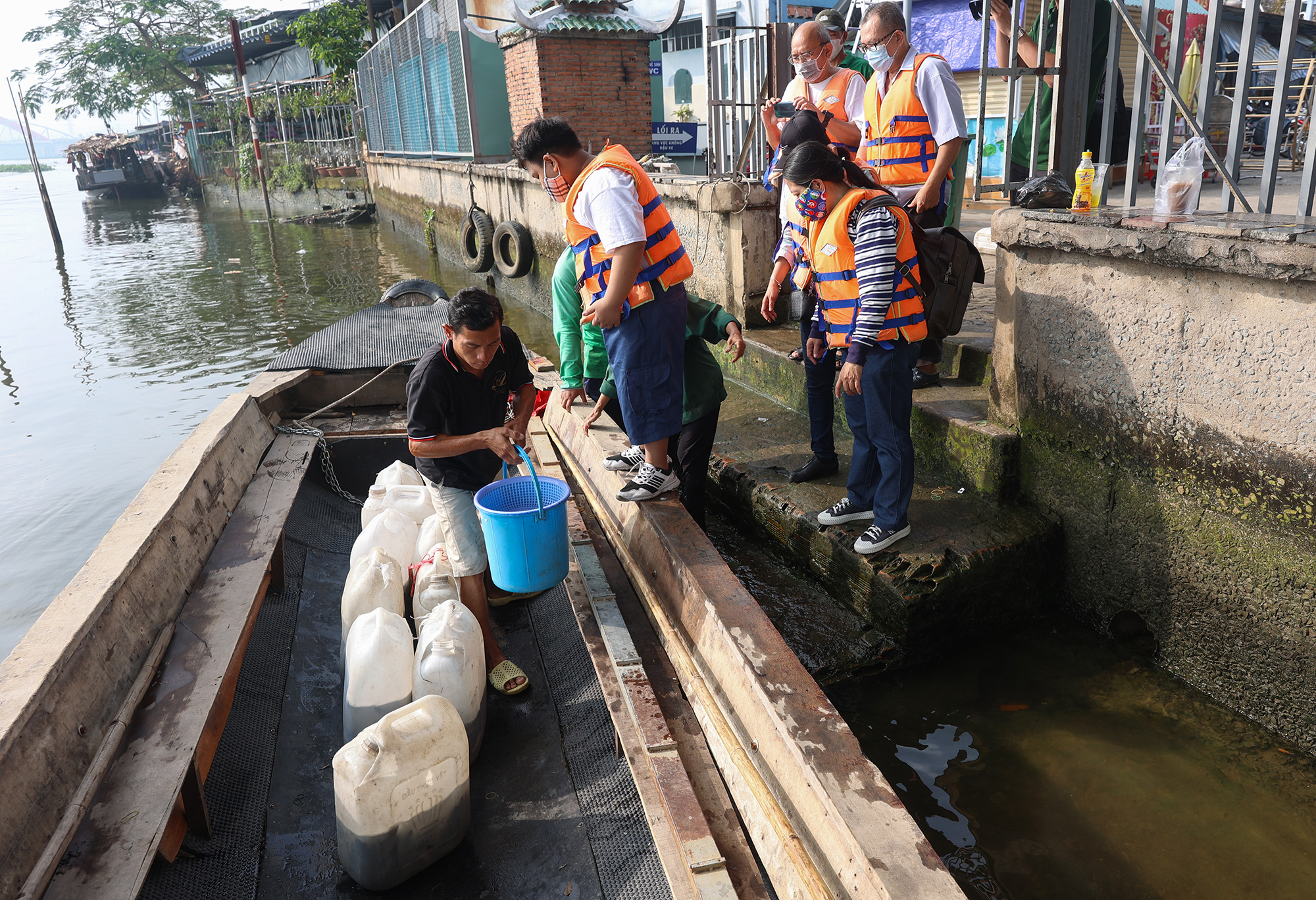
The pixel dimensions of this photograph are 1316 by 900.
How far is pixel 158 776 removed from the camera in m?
2.26

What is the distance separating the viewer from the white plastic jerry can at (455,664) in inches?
107

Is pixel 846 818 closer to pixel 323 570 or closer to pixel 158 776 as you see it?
pixel 158 776

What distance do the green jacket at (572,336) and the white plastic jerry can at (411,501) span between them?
87cm

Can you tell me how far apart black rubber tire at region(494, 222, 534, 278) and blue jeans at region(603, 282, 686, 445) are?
8195mm

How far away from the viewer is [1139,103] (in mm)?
3309

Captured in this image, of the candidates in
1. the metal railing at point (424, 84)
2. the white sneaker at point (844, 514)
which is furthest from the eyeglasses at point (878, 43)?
the metal railing at point (424, 84)

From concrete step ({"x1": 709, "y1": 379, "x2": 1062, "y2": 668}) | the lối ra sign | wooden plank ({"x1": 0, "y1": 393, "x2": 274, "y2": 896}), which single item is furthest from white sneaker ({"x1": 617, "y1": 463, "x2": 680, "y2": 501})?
the lối ra sign

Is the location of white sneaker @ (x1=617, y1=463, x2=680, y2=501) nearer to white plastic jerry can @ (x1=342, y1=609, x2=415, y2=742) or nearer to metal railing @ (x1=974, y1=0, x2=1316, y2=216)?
white plastic jerry can @ (x1=342, y1=609, x2=415, y2=742)

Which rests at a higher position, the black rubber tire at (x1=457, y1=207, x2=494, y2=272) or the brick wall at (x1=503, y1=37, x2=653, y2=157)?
the brick wall at (x1=503, y1=37, x2=653, y2=157)

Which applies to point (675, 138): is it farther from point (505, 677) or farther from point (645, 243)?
point (505, 677)

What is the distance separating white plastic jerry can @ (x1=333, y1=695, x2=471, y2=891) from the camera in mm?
2195

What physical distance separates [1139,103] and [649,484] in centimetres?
249

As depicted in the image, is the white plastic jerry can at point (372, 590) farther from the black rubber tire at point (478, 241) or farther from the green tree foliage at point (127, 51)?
the green tree foliage at point (127, 51)

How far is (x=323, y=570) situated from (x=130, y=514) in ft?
3.55
